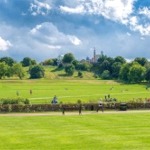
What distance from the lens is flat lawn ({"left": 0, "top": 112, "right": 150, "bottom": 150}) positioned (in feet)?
78.5

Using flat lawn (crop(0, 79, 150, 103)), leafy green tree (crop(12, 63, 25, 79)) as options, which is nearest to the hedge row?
flat lawn (crop(0, 79, 150, 103))

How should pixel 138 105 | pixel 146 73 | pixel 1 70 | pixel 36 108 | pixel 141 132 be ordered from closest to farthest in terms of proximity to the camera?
pixel 141 132, pixel 36 108, pixel 138 105, pixel 146 73, pixel 1 70

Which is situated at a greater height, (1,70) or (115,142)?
(1,70)

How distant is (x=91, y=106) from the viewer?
176ft

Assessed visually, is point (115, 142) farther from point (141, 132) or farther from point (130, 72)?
point (130, 72)

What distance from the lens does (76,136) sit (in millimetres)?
27453

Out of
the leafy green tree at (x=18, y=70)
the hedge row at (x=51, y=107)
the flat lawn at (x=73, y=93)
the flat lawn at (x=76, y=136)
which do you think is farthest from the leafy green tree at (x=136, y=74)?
the flat lawn at (x=76, y=136)

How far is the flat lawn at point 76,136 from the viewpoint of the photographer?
942 inches

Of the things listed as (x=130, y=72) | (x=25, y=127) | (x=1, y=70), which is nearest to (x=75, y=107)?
(x=25, y=127)

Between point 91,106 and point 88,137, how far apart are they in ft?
87.1

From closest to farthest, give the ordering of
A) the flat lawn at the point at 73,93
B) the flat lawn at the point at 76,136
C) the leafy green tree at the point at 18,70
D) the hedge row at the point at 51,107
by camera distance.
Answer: the flat lawn at the point at 76,136 → the hedge row at the point at 51,107 → the flat lawn at the point at 73,93 → the leafy green tree at the point at 18,70

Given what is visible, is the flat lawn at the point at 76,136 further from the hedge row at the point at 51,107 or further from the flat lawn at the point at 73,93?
the flat lawn at the point at 73,93

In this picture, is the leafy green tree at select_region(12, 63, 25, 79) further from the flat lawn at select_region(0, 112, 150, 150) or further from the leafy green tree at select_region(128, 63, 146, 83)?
the flat lawn at select_region(0, 112, 150, 150)

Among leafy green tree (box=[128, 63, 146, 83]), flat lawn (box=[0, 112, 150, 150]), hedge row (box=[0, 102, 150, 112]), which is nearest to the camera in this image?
flat lawn (box=[0, 112, 150, 150])
